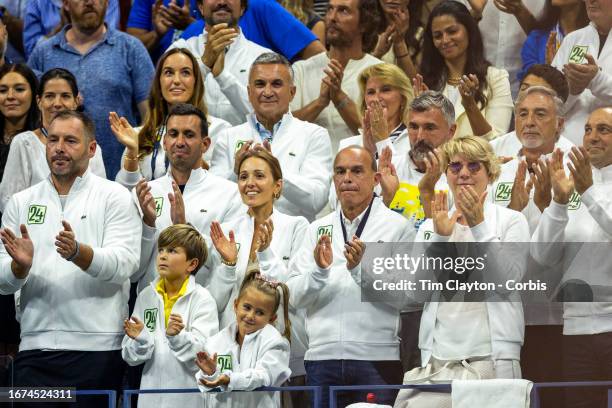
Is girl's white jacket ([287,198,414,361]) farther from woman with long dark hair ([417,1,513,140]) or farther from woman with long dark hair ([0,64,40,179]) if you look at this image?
woman with long dark hair ([0,64,40,179])

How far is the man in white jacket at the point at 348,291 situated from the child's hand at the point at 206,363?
0.59 m

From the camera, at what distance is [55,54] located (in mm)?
8102

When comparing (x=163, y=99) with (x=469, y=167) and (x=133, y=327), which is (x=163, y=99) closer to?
(x=133, y=327)

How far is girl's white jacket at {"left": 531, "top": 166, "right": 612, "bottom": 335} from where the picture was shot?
6.32m

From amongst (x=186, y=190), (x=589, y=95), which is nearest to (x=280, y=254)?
(x=186, y=190)

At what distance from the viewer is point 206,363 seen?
236 inches

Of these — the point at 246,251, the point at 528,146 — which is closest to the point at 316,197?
the point at 246,251

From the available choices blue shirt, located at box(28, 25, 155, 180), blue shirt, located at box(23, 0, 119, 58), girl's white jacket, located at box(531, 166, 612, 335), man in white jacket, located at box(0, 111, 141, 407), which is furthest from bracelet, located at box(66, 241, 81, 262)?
blue shirt, located at box(23, 0, 119, 58)

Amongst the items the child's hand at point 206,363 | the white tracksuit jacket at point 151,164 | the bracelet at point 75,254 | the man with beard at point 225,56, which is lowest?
the child's hand at point 206,363

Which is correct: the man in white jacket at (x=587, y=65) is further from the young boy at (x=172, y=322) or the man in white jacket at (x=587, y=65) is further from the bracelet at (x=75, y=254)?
the bracelet at (x=75, y=254)

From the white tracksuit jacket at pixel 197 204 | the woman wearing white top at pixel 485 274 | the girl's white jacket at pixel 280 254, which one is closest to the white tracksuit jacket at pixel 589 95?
the woman wearing white top at pixel 485 274

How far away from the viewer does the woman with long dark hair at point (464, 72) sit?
288 inches

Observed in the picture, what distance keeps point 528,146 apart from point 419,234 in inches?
33.4

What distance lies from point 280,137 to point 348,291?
1.20m
